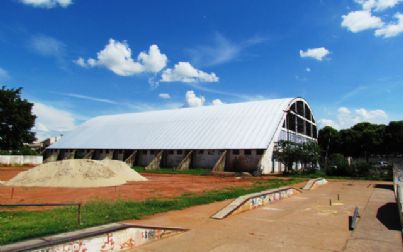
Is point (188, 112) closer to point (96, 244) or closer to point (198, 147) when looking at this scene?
point (198, 147)

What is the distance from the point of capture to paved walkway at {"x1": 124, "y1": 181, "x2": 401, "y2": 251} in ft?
27.9

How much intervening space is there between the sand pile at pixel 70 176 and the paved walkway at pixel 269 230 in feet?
38.0

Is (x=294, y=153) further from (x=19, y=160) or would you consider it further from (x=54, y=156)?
(x=54, y=156)

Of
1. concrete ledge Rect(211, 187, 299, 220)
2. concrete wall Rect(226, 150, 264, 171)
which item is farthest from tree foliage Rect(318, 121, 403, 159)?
concrete ledge Rect(211, 187, 299, 220)

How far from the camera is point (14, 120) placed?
61469 millimetres

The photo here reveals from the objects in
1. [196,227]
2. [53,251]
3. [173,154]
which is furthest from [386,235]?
[173,154]

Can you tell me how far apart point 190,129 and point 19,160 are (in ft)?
85.9

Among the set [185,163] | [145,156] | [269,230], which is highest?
[145,156]

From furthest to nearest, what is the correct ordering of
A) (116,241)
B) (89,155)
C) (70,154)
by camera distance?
(70,154) → (89,155) → (116,241)

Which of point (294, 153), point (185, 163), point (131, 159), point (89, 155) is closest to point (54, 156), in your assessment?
point (89, 155)

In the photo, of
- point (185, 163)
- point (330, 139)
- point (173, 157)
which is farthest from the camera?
point (330, 139)

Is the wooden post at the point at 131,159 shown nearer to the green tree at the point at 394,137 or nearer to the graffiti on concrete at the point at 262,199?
the graffiti on concrete at the point at 262,199

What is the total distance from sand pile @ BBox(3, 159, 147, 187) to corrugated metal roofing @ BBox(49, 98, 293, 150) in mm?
18684

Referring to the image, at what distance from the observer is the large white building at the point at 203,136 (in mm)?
40594
